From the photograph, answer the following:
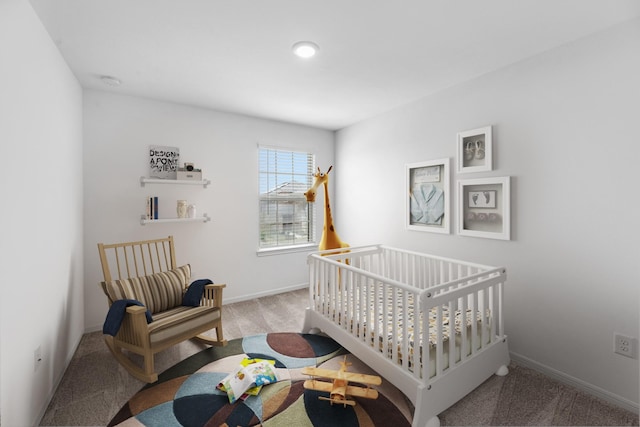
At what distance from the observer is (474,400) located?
5.95 feet

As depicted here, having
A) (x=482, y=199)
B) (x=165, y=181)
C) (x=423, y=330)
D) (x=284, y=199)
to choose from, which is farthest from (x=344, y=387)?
(x=284, y=199)

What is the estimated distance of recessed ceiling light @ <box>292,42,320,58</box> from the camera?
1.97 m

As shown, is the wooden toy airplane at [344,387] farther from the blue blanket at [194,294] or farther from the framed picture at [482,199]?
the framed picture at [482,199]

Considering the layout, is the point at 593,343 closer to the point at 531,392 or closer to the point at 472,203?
the point at 531,392

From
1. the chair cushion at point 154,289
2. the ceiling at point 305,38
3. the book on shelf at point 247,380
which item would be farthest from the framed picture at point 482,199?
the chair cushion at point 154,289

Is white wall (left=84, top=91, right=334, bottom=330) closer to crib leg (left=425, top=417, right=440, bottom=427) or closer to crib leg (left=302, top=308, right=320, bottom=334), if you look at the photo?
crib leg (left=302, top=308, right=320, bottom=334)

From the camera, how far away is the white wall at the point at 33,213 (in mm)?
1390

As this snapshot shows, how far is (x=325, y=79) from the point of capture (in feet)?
8.34

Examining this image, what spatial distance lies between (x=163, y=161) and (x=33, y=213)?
1.53 metres

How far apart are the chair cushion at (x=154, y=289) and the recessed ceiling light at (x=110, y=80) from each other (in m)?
1.72

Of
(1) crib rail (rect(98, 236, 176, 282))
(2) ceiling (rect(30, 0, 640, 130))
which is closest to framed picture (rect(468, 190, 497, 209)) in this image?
(2) ceiling (rect(30, 0, 640, 130))

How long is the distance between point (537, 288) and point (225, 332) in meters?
2.67

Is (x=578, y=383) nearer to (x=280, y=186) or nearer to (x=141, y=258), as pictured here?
(x=280, y=186)

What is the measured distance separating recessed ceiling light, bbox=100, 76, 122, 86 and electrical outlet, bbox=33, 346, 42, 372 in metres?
2.11
